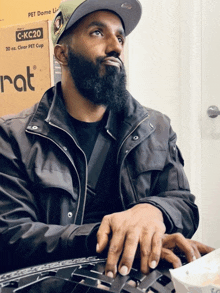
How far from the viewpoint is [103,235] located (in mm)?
918

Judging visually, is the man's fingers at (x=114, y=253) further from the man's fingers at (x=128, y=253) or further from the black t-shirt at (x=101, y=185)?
the black t-shirt at (x=101, y=185)

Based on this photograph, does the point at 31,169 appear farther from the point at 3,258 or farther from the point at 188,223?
the point at 188,223

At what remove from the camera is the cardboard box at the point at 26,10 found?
2.07m

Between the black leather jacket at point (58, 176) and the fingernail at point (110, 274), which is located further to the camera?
the black leather jacket at point (58, 176)

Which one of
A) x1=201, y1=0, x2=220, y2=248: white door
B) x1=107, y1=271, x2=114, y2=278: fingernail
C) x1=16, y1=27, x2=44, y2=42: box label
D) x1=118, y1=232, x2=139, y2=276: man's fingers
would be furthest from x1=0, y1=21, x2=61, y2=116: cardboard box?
x1=107, y1=271, x2=114, y2=278: fingernail

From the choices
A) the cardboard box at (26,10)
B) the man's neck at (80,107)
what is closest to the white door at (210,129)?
the cardboard box at (26,10)

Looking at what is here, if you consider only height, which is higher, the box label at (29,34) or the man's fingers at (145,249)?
the box label at (29,34)

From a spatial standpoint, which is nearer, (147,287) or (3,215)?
(147,287)

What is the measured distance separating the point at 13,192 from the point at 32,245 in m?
0.21

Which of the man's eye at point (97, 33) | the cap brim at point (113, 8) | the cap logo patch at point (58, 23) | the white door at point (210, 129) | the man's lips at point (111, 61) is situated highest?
the cap brim at point (113, 8)

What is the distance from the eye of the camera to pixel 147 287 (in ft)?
2.34

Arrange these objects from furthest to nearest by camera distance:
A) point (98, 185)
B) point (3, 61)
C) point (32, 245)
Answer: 1. point (3, 61)
2. point (98, 185)
3. point (32, 245)

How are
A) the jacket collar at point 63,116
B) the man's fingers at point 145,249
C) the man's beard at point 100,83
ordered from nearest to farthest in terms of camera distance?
the man's fingers at point 145,249 → the jacket collar at point 63,116 → the man's beard at point 100,83

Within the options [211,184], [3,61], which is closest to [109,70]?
[3,61]
